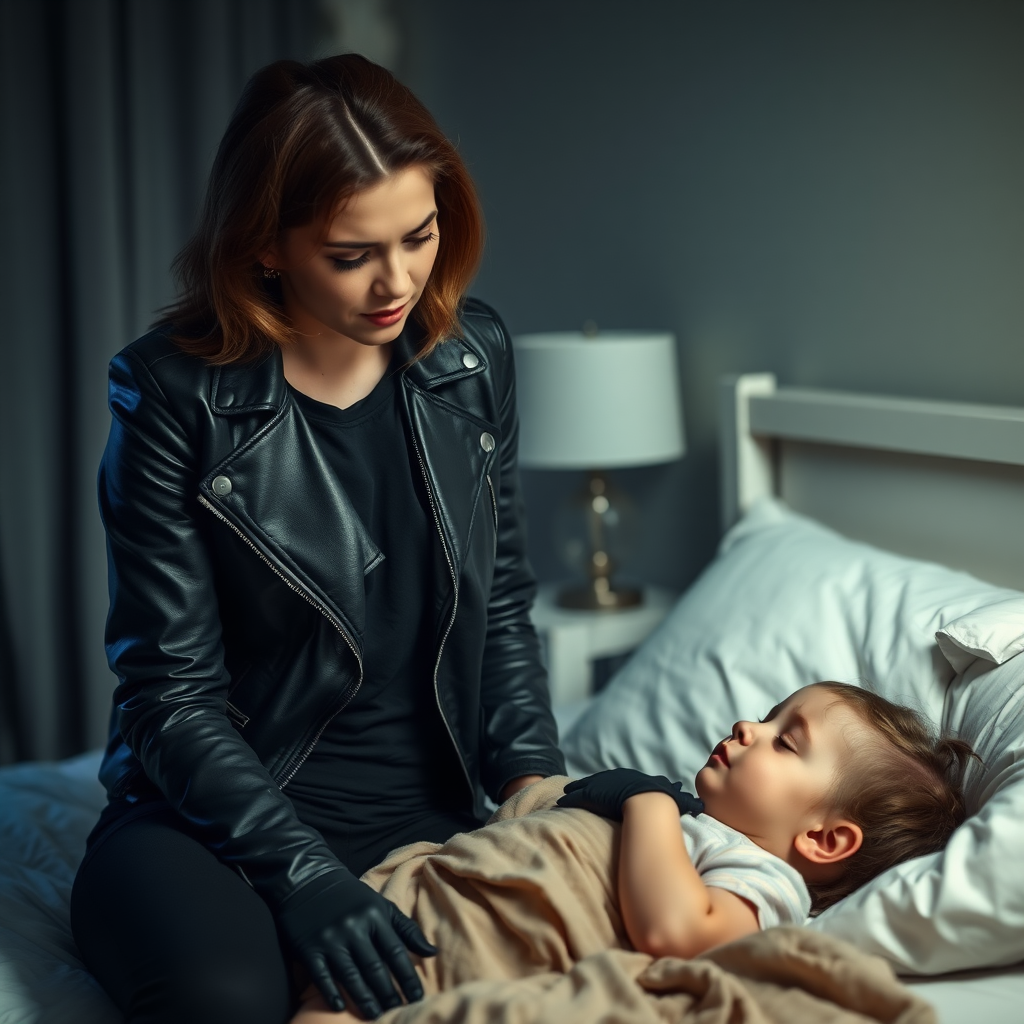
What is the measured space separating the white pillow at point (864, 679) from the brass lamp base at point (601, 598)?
404 mm

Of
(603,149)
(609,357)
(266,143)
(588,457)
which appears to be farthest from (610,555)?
(266,143)

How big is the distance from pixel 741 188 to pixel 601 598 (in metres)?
0.85

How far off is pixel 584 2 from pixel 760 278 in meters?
0.83

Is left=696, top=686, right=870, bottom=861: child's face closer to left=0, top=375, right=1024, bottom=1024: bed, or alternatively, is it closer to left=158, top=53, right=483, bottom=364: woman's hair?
left=0, top=375, right=1024, bottom=1024: bed

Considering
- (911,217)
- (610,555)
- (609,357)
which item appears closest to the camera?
(911,217)

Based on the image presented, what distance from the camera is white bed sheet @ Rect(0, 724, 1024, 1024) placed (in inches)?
44.3

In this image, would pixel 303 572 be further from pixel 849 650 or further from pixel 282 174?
pixel 849 650

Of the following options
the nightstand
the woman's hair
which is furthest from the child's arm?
the nightstand

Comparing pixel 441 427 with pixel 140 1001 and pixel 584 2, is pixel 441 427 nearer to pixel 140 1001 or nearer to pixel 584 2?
pixel 140 1001

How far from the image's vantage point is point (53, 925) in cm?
139

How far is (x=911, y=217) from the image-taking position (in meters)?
1.94

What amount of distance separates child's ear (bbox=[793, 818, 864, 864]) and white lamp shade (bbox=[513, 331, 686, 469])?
1.12 metres

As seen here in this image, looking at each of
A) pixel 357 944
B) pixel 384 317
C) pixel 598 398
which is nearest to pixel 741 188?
pixel 598 398

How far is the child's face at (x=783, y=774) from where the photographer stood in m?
1.26
